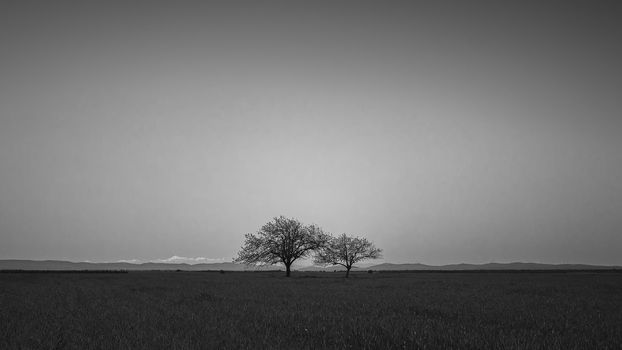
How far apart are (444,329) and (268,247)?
6279 cm

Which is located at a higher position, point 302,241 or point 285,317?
point 302,241

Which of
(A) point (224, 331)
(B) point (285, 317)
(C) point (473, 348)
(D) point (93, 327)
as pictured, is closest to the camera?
(C) point (473, 348)

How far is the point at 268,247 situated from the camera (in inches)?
2795

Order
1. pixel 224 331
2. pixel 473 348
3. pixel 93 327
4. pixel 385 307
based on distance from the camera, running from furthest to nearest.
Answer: pixel 385 307 < pixel 93 327 < pixel 224 331 < pixel 473 348

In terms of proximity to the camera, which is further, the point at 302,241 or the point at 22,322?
the point at 302,241

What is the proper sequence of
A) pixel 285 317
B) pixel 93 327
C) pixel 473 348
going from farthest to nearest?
pixel 285 317
pixel 93 327
pixel 473 348

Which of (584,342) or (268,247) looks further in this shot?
(268,247)

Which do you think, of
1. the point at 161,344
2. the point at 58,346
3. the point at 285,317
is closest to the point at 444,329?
the point at 285,317

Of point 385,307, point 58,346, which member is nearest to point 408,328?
point 385,307

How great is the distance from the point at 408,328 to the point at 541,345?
3.08m

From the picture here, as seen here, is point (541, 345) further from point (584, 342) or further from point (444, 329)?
point (444, 329)

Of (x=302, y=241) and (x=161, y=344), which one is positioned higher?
(x=302, y=241)

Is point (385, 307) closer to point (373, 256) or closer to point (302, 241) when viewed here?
point (302, 241)

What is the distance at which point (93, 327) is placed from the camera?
10422mm
